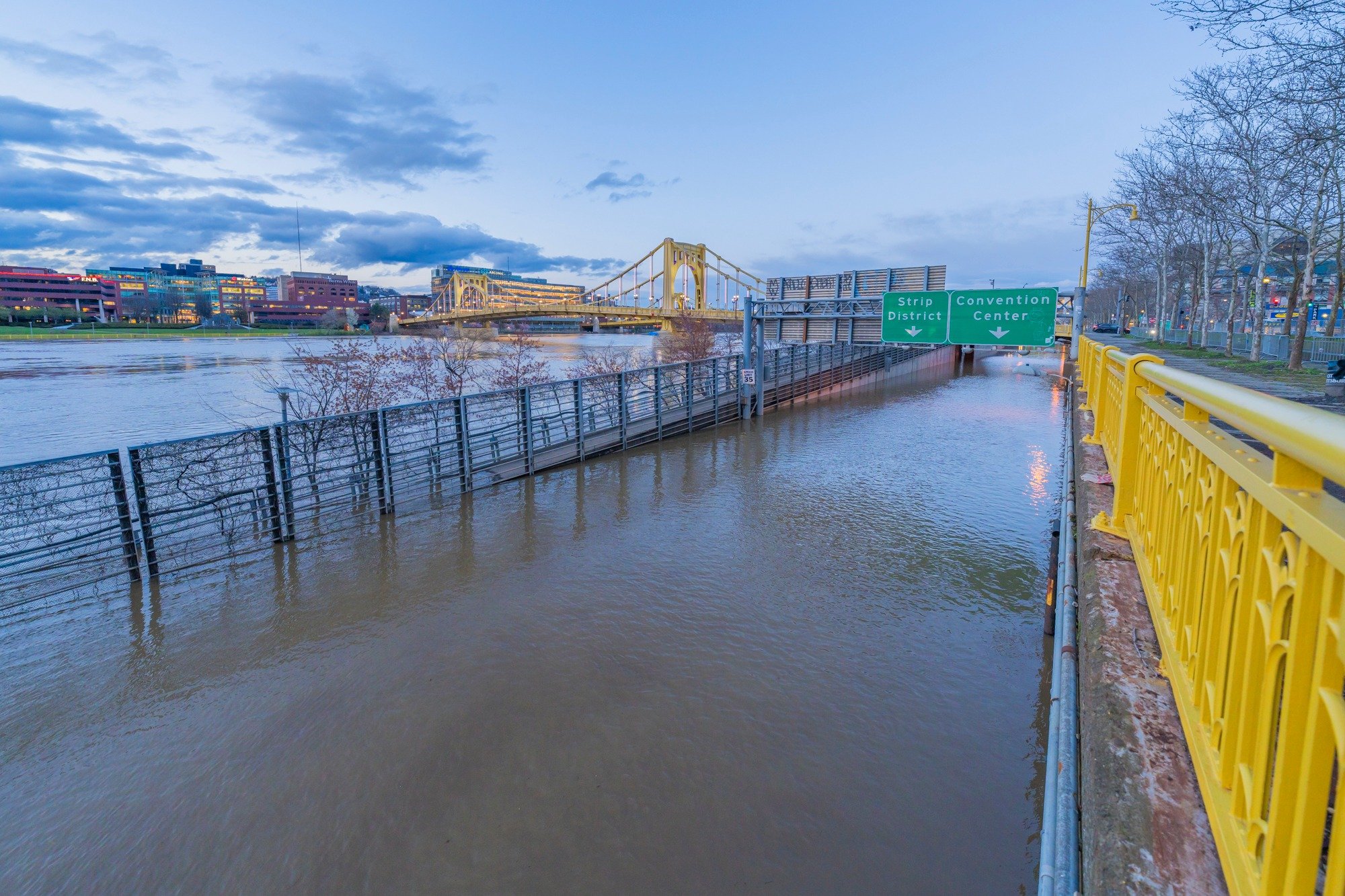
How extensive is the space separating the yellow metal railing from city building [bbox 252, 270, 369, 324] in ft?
483

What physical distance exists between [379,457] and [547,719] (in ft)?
21.3

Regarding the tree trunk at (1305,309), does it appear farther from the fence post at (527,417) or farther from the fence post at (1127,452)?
the fence post at (527,417)

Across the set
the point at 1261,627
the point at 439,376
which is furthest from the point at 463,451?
the point at 439,376

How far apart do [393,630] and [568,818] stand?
10.5ft

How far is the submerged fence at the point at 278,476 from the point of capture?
7.31m

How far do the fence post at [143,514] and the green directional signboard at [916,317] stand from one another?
673 inches

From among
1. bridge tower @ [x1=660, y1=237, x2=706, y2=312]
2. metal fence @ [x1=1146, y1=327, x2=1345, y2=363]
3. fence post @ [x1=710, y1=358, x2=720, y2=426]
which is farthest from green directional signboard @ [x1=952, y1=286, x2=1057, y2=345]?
bridge tower @ [x1=660, y1=237, x2=706, y2=312]

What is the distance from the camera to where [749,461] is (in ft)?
48.1

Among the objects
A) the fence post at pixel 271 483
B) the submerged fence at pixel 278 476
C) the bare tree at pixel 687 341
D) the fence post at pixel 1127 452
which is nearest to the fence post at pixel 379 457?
the submerged fence at pixel 278 476

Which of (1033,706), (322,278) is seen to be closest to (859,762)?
(1033,706)

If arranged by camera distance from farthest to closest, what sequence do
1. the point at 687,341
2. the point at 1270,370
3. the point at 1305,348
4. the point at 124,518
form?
the point at 687,341, the point at 1305,348, the point at 1270,370, the point at 124,518

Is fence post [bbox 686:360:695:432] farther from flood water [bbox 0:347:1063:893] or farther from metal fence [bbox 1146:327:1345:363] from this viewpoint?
metal fence [bbox 1146:327:1345:363]

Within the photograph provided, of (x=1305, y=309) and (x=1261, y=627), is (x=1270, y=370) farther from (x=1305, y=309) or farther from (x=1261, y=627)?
(x=1261, y=627)

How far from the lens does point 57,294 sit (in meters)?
131
